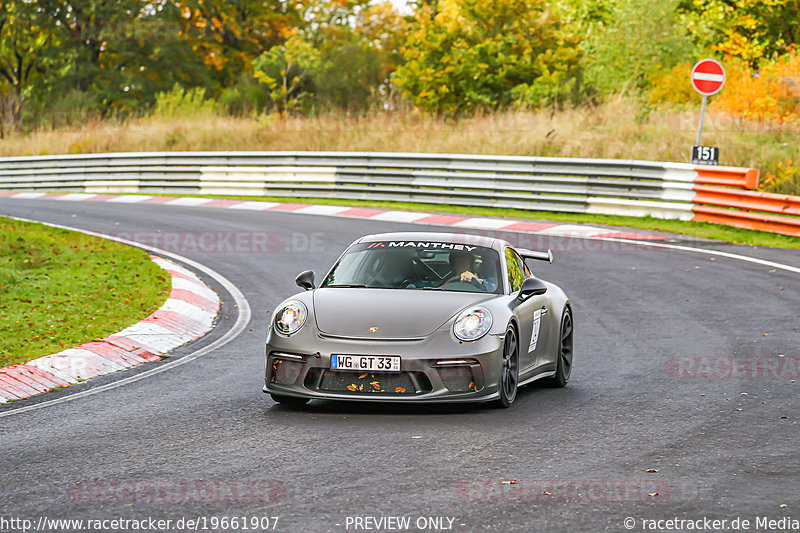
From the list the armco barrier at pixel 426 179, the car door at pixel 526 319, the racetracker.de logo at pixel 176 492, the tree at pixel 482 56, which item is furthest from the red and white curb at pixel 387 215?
the racetracker.de logo at pixel 176 492

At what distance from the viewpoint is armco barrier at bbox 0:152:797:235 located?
20.6 meters

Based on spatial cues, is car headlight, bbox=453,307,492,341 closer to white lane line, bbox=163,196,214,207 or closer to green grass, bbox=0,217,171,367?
green grass, bbox=0,217,171,367

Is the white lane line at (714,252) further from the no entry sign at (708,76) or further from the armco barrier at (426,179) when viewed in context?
the no entry sign at (708,76)

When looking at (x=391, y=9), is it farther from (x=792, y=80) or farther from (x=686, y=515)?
(x=686, y=515)

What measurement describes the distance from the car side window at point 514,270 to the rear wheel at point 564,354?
547mm

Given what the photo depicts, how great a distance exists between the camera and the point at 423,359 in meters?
7.31

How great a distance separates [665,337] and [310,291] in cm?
410

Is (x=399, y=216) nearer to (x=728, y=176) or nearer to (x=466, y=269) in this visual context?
(x=728, y=176)

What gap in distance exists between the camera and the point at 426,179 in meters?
24.5

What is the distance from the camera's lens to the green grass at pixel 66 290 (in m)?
10.1

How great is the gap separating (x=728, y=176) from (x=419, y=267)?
1284 centimetres

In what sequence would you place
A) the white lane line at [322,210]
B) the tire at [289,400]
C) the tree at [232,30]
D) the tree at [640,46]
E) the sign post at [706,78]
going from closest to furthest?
1. the tire at [289,400]
2. the sign post at [706,78]
3. the white lane line at [322,210]
4. the tree at [640,46]
5. the tree at [232,30]

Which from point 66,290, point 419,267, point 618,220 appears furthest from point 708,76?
point 419,267

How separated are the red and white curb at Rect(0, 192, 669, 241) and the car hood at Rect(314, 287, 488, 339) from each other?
445 inches
